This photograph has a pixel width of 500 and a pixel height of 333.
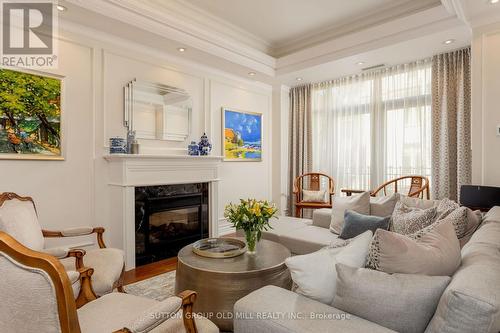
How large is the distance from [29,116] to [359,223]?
10.9ft

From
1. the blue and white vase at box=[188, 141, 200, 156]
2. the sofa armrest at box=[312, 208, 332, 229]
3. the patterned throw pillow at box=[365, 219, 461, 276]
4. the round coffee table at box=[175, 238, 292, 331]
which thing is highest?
the blue and white vase at box=[188, 141, 200, 156]

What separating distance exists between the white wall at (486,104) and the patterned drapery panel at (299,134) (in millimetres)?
2639

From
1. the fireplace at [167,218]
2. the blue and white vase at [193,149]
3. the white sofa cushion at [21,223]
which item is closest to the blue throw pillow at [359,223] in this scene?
the fireplace at [167,218]

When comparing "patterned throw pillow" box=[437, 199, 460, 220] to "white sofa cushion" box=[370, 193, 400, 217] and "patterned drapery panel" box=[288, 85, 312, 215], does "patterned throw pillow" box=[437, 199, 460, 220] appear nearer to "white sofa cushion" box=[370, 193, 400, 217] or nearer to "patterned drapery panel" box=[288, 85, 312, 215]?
"white sofa cushion" box=[370, 193, 400, 217]

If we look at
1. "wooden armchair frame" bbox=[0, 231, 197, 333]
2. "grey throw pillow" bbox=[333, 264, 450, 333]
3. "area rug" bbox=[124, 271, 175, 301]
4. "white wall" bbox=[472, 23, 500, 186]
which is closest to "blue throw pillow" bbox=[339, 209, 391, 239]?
"white wall" bbox=[472, 23, 500, 186]

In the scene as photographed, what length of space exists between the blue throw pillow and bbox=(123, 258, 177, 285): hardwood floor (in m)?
1.92

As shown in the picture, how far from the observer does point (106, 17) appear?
2949 mm

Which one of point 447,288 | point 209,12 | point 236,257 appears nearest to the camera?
point 447,288

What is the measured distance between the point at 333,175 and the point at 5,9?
4793 millimetres

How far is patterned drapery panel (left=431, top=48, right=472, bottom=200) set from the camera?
12.5ft

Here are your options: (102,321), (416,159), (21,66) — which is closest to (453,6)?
(416,159)

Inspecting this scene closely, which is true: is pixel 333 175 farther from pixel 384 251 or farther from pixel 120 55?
pixel 384 251

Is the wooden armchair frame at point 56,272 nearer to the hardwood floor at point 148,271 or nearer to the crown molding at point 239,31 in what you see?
the hardwood floor at point 148,271

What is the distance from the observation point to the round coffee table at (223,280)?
6.23ft
